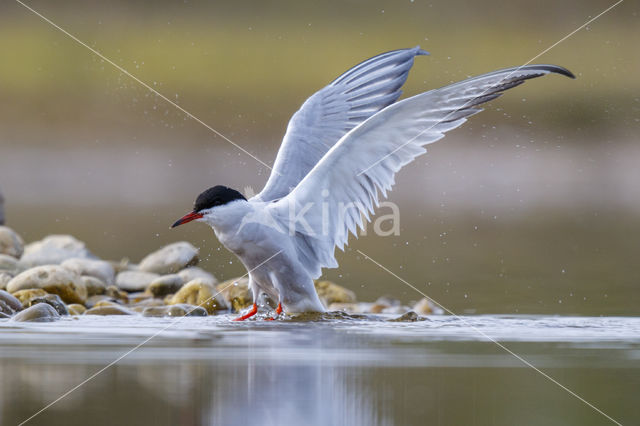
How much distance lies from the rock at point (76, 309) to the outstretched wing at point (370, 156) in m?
1.56

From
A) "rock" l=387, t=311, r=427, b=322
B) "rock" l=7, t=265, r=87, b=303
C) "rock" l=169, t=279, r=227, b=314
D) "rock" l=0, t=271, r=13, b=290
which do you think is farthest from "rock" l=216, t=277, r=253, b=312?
"rock" l=0, t=271, r=13, b=290

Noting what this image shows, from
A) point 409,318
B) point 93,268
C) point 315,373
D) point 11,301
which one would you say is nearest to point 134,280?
point 93,268

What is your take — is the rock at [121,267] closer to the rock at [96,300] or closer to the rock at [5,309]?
the rock at [96,300]

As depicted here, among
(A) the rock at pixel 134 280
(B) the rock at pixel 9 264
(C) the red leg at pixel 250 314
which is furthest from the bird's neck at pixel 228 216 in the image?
(B) the rock at pixel 9 264

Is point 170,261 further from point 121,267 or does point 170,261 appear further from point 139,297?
point 139,297

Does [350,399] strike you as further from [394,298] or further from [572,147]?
[572,147]

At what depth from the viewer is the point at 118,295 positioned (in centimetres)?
873

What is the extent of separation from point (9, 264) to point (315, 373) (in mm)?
5081

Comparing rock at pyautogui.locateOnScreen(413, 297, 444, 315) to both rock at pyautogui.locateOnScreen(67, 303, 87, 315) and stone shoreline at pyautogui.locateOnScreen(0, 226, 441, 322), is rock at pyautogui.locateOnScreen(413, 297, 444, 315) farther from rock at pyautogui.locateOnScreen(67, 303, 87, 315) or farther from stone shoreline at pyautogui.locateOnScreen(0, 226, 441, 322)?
rock at pyautogui.locateOnScreen(67, 303, 87, 315)

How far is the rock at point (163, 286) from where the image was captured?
28.7 ft

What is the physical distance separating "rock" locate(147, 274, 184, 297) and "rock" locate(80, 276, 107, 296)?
40cm

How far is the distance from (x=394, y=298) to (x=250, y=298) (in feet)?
4.70

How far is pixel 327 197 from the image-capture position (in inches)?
283

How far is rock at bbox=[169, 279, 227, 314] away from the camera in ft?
26.1
